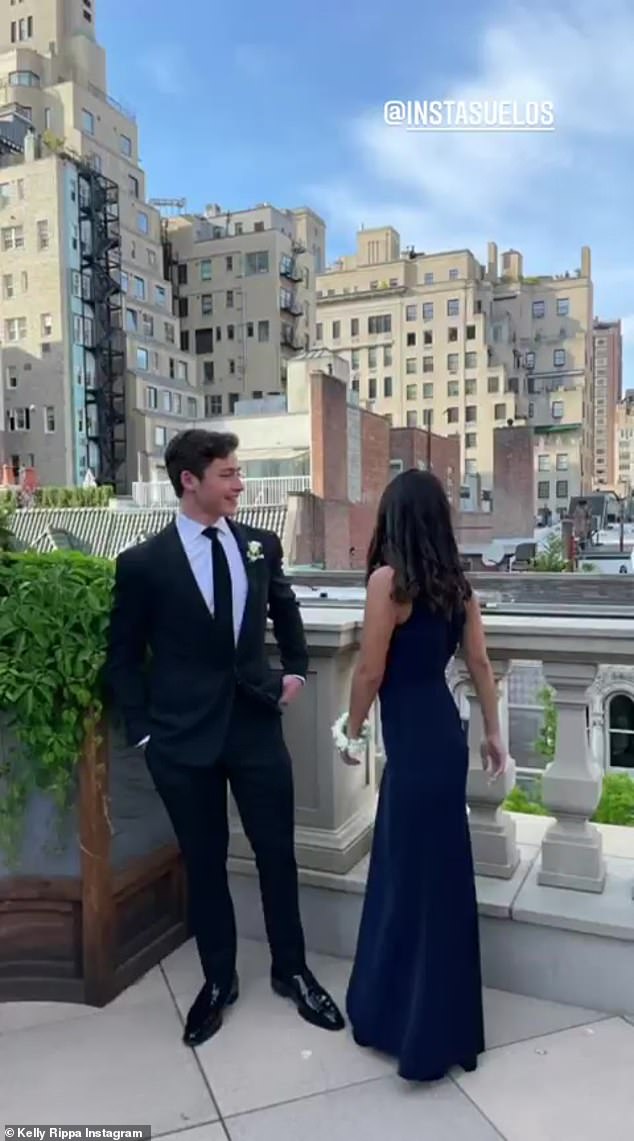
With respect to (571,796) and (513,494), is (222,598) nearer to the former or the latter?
(571,796)

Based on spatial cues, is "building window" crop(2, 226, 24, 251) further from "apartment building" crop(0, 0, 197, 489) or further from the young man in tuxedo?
the young man in tuxedo

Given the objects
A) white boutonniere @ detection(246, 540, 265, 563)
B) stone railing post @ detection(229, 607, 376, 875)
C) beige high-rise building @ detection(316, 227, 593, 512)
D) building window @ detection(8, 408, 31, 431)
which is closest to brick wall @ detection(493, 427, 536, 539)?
beige high-rise building @ detection(316, 227, 593, 512)

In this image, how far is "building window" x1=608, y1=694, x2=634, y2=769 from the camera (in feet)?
59.7

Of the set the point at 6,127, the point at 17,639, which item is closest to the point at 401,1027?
the point at 17,639

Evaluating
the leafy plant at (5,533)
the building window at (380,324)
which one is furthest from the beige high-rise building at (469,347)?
the leafy plant at (5,533)

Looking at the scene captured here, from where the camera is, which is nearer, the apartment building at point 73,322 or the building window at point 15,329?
the apartment building at point 73,322

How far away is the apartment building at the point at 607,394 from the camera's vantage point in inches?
5148

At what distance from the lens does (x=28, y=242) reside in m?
45.4

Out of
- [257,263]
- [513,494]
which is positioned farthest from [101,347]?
[513,494]

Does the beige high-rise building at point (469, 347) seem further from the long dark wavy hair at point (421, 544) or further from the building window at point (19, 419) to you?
the long dark wavy hair at point (421, 544)

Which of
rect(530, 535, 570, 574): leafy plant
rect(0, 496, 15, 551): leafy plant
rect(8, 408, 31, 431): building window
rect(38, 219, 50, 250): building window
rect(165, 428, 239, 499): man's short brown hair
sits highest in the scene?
rect(38, 219, 50, 250): building window

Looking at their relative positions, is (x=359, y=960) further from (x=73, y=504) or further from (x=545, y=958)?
(x=73, y=504)

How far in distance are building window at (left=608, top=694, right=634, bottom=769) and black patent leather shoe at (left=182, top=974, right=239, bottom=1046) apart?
17.1m

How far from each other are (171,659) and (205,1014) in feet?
3.54
